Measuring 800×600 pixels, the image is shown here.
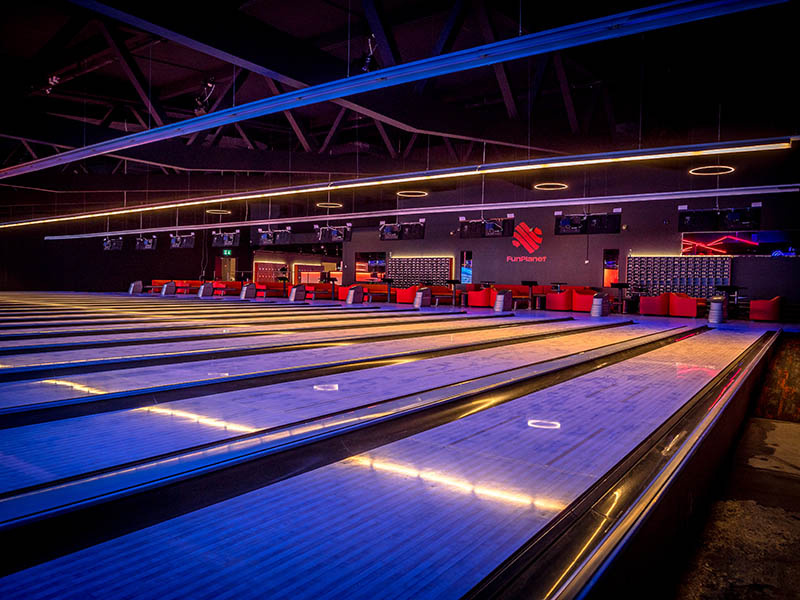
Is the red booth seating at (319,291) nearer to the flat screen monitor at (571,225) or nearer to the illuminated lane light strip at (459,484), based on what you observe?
the flat screen monitor at (571,225)

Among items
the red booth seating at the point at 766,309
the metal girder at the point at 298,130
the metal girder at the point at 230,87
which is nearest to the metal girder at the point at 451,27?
the metal girder at the point at 230,87

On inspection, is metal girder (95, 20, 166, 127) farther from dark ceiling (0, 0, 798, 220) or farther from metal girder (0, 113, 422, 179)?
metal girder (0, 113, 422, 179)

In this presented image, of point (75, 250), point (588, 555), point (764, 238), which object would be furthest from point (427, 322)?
point (75, 250)

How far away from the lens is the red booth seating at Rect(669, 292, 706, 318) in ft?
36.4

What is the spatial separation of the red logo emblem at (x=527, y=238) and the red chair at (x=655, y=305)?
10.9 feet

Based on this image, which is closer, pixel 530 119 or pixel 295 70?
pixel 295 70

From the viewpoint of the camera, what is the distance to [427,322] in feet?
25.6

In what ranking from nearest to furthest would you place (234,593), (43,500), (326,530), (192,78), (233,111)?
(234,593)
(326,530)
(43,500)
(233,111)
(192,78)

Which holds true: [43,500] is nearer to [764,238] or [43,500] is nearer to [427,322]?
[427,322]

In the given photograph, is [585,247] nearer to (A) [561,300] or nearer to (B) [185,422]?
(A) [561,300]

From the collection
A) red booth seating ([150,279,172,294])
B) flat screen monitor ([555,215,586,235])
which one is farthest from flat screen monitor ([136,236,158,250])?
flat screen monitor ([555,215,586,235])

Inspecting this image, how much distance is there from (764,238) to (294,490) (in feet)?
42.9

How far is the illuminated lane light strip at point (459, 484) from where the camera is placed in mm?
1461

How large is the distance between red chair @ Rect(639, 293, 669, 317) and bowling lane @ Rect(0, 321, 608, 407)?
8564mm
